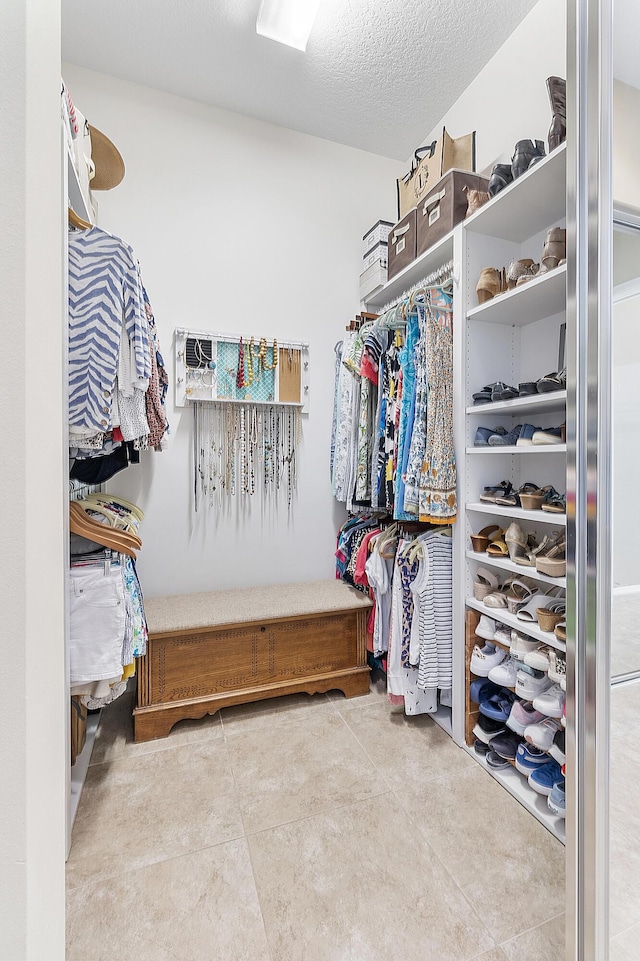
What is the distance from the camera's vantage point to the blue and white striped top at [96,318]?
129 cm

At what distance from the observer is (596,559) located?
86 centimetres

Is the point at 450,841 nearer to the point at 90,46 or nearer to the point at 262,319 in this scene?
the point at 262,319

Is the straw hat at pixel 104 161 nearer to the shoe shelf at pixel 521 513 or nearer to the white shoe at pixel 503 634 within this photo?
the shoe shelf at pixel 521 513

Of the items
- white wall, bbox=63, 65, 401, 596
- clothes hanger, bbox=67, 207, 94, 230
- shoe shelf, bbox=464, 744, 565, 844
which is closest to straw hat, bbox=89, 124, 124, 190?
white wall, bbox=63, 65, 401, 596

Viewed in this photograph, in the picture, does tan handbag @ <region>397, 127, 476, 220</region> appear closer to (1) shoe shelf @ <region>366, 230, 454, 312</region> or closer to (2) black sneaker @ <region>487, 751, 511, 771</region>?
(1) shoe shelf @ <region>366, 230, 454, 312</region>

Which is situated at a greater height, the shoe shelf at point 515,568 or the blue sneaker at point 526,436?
the blue sneaker at point 526,436

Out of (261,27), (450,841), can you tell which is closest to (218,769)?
(450,841)

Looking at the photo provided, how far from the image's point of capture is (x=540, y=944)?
1057 mm

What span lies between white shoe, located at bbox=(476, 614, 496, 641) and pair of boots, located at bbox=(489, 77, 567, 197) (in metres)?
1.65

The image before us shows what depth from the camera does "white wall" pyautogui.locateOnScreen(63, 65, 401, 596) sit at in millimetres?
2314

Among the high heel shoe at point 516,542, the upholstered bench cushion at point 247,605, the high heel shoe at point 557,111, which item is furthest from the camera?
the upholstered bench cushion at point 247,605

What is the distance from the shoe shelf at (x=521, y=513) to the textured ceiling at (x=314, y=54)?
2.09 m

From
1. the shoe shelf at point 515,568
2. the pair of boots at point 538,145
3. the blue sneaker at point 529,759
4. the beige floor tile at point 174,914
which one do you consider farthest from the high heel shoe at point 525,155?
the beige floor tile at point 174,914

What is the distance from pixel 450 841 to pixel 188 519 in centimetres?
182
